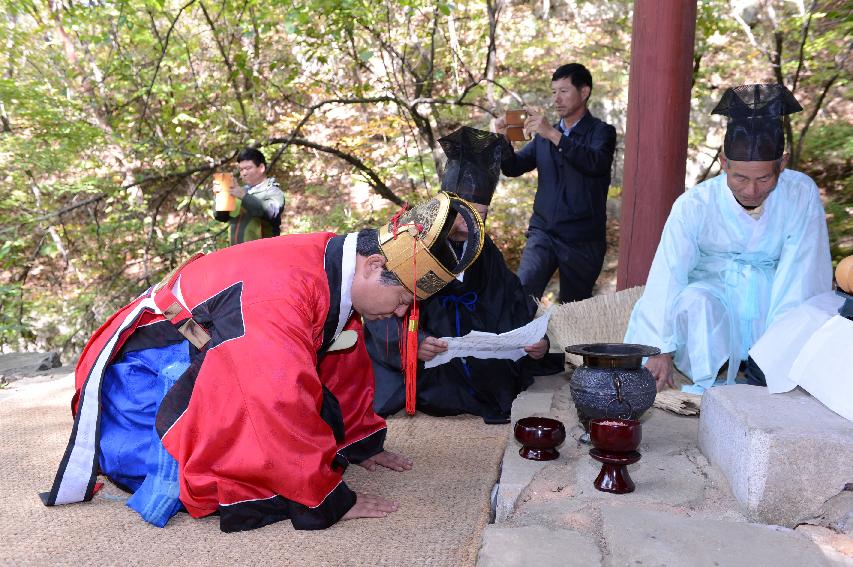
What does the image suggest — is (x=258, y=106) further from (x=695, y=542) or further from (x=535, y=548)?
(x=695, y=542)

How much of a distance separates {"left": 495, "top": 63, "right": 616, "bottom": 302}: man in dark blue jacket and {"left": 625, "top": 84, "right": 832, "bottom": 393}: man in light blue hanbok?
133 centimetres

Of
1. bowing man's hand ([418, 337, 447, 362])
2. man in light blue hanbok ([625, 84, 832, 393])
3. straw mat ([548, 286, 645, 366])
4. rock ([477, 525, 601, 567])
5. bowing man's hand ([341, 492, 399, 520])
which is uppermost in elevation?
man in light blue hanbok ([625, 84, 832, 393])

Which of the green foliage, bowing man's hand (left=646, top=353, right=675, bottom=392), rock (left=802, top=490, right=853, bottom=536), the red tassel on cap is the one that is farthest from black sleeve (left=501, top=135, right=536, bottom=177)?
rock (left=802, top=490, right=853, bottom=536)

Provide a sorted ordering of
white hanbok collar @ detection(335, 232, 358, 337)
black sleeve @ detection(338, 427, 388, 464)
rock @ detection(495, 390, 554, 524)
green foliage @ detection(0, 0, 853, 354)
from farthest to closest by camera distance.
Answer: green foliage @ detection(0, 0, 853, 354)
black sleeve @ detection(338, 427, 388, 464)
white hanbok collar @ detection(335, 232, 358, 337)
rock @ detection(495, 390, 554, 524)

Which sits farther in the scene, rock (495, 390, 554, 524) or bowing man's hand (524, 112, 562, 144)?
bowing man's hand (524, 112, 562, 144)

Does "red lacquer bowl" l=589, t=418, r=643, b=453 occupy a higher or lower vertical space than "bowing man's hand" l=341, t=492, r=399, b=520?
higher

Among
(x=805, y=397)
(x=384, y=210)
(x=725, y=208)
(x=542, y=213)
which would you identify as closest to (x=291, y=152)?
(x=384, y=210)

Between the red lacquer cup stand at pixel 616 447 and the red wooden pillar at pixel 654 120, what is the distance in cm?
247

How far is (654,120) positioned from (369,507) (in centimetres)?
308

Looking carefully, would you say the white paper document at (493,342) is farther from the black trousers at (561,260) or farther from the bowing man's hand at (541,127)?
the bowing man's hand at (541,127)

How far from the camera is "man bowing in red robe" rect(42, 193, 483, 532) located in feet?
6.89

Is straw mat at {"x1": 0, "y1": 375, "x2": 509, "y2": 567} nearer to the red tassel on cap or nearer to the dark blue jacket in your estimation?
the red tassel on cap

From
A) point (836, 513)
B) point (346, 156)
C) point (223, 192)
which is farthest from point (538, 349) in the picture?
point (346, 156)

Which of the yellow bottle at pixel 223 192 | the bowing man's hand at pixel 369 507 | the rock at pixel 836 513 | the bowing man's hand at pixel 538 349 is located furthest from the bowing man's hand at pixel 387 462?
the yellow bottle at pixel 223 192
